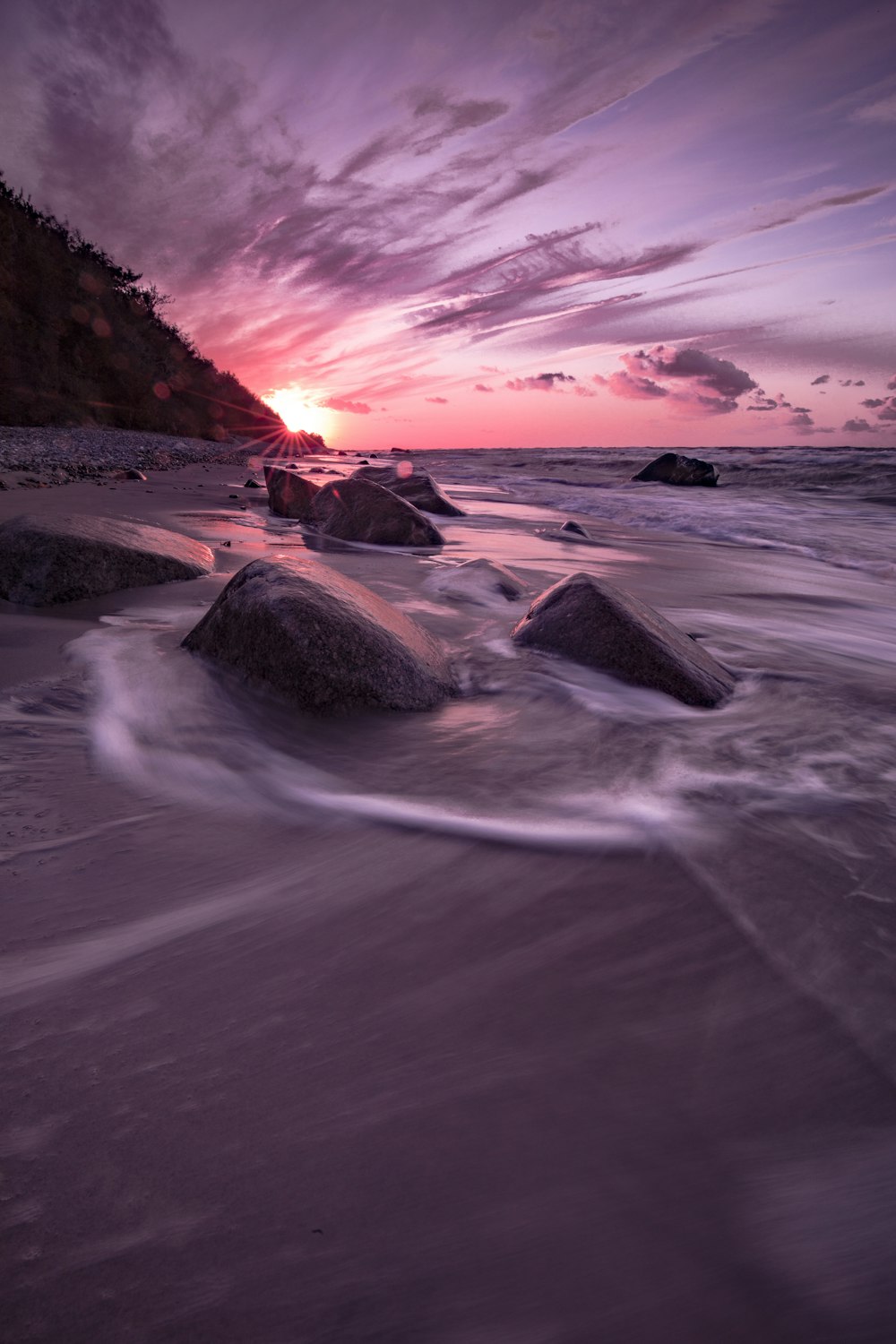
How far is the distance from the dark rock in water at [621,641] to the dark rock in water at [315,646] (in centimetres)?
63

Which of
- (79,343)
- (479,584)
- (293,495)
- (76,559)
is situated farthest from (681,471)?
(79,343)

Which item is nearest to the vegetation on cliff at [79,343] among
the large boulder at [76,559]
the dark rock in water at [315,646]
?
the large boulder at [76,559]

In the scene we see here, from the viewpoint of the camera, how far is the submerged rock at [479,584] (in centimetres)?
405

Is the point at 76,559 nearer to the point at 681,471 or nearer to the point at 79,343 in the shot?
the point at 681,471

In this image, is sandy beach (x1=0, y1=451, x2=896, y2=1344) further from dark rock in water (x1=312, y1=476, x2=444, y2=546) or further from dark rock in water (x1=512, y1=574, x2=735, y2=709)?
dark rock in water (x1=312, y1=476, x2=444, y2=546)

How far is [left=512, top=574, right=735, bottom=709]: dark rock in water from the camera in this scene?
2.66 m

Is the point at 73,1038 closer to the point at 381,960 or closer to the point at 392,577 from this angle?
the point at 381,960

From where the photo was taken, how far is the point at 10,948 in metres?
1.12

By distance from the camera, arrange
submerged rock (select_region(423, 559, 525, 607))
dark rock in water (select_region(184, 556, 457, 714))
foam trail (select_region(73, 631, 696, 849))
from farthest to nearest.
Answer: submerged rock (select_region(423, 559, 525, 607)) < dark rock in water (select_region(184, 556, 457, 714)) < foam trail (select_region(73, 631, 696, 849))

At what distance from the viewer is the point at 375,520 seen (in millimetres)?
6285

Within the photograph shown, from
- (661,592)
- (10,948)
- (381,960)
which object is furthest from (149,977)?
(661,592)

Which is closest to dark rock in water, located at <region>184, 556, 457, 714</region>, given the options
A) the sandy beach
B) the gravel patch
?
the sandy beach

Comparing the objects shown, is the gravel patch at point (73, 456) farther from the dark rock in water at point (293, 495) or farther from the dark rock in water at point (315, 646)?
the dark rock in water at point (315, 646)

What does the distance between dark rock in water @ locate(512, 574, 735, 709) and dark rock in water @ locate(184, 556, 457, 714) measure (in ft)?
2.07
